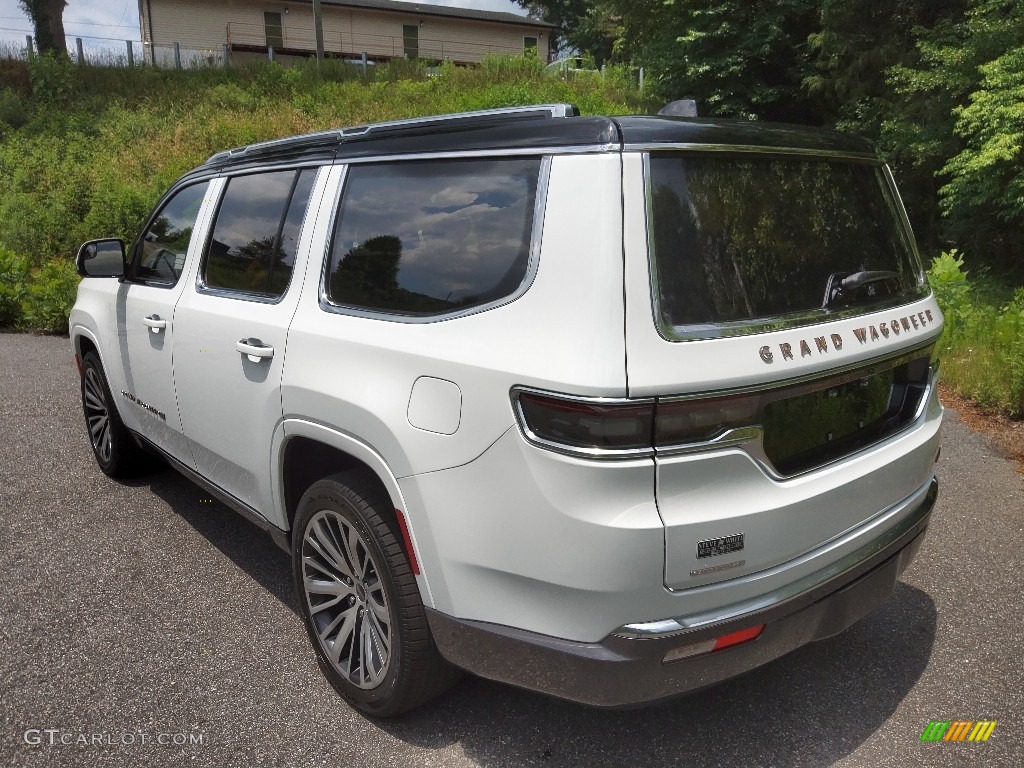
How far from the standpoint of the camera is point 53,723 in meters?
2.64

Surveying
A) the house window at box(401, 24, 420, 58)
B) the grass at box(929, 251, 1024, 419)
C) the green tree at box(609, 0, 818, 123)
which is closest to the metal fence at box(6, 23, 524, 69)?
the house window at box(401, 24, 420, 58)

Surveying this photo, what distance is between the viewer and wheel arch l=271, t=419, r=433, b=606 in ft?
7.48

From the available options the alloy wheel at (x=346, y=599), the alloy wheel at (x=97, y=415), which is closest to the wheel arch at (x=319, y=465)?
the alloy wheel at (x=346, y=599)

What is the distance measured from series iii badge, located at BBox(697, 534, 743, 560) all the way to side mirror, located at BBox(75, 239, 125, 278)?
11.2 feet

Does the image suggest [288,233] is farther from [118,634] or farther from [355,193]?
[118,634]

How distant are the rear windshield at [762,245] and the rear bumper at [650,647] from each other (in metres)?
0.74

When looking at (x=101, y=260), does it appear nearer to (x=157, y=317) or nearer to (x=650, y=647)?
(x=157, y=317)

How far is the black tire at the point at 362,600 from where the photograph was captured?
237cm

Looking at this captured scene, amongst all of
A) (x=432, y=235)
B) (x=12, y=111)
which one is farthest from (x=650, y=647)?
(x=12, y=111)

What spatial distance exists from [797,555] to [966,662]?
134cm

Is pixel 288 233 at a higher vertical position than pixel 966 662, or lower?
higher

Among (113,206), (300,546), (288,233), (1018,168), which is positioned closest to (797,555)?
(300,546)

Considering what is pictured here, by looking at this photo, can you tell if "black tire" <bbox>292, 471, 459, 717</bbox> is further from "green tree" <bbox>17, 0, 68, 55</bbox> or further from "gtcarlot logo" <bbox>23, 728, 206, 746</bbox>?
"green tree" <bbox>17, 0, 68, 55</bbox>

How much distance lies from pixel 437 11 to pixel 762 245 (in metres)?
43.0
